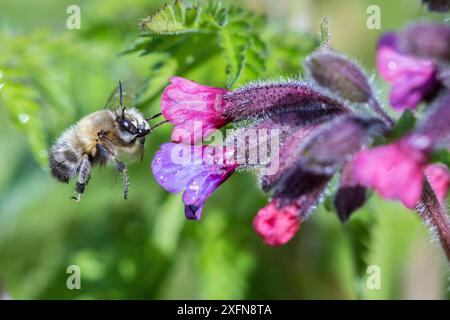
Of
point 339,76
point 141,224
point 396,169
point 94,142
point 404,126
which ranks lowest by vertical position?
point 396,169

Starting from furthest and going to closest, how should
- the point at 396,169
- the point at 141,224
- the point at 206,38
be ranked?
the point at 141,224 → the point at 206,38 → the point at 396,169

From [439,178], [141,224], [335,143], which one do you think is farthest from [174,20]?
[141,224]

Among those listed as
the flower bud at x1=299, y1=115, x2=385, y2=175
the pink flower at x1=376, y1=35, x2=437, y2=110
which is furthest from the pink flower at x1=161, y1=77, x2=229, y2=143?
the pink flower at x1=376, y1=35, x2=437, y2=110

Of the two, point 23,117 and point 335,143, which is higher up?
point 23,117

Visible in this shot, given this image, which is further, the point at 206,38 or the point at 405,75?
the point at 206,38

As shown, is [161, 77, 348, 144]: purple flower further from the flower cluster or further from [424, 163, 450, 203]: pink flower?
[424, 163, 450, 203]: pink flower

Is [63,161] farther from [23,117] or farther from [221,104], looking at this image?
[221,104]

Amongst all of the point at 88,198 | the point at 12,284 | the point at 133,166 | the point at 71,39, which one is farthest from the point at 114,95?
the point at 12,284
